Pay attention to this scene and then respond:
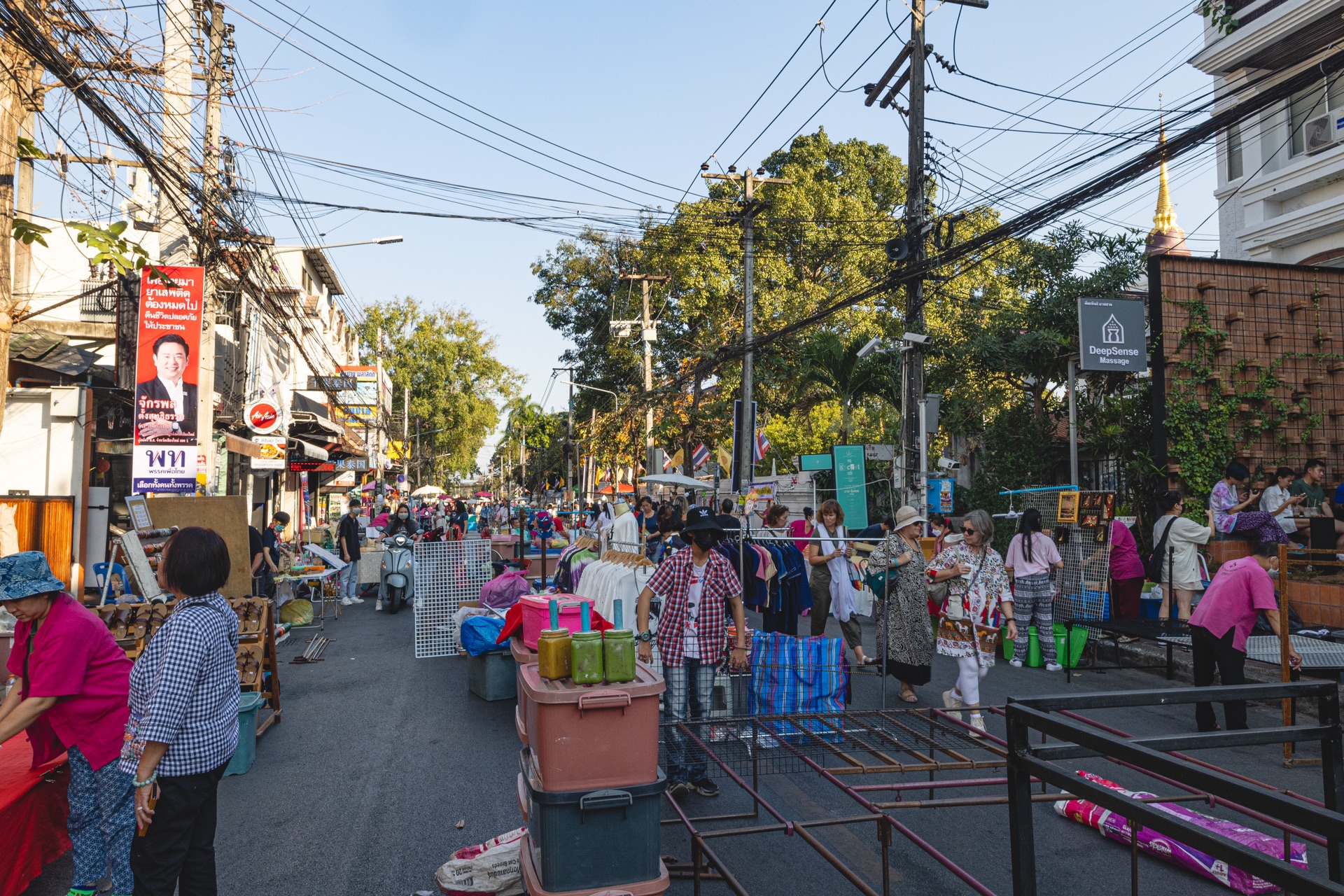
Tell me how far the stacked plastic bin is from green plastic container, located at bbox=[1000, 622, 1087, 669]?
717cm

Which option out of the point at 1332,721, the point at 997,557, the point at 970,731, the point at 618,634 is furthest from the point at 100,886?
the point at 997,557

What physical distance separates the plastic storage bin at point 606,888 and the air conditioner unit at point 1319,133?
20.1 meters

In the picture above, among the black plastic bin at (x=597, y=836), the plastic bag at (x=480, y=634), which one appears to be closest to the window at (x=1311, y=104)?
the plastic bag at (x=480, y=634)

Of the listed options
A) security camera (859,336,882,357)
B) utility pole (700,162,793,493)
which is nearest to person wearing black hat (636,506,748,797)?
security camera (859,336,882,357)

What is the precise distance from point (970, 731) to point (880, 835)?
1265 millimetres

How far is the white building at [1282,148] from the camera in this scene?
16.5 metres

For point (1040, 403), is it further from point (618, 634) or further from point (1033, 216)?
point (618, 634)

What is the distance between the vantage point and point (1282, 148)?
17.8 m

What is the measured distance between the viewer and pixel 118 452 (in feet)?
50.8

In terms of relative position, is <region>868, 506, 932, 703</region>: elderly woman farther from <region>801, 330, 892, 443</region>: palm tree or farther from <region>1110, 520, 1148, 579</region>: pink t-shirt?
<region>801, 330, 892, 443</region>: palm tree

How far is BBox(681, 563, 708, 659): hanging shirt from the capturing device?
6191 mm

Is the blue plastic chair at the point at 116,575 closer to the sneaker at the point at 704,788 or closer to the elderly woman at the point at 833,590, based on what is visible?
the sneaker at the point at 704,788

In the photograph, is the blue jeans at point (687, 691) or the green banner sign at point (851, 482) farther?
the green banner sign at point (851, 482)

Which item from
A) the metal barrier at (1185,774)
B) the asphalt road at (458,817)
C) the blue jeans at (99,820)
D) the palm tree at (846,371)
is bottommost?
the asphalt road at (458,817)
